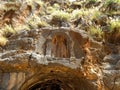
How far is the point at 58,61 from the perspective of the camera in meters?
7.43

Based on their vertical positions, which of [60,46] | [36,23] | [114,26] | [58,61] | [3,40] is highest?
[36,23]

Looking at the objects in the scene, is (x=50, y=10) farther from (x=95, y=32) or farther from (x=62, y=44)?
(x=62, y=44)

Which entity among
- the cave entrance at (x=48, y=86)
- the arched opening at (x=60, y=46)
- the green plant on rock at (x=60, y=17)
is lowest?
the cave entrance at (x=48, y=86)

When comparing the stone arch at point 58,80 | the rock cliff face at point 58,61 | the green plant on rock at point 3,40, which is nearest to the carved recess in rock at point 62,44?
the rock cliff face at point 58,61

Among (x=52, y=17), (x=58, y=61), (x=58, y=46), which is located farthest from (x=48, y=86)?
(x=52, y=17)

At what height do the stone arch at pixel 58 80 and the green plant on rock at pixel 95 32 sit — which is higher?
the green plant on rock at pixel 95 32

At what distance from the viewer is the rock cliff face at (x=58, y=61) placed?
292 inches

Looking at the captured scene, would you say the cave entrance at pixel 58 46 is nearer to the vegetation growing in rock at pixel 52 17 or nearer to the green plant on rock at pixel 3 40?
the vegetation growing in rock at pixel 52 17

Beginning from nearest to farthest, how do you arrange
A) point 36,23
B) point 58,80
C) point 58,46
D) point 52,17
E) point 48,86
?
point 58,46
point 58,80
point 48,86
point 36,23
point 52,17

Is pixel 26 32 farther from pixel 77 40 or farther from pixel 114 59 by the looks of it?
pixel 114 59

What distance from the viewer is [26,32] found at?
8406 millimetres

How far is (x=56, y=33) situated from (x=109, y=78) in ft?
6.61

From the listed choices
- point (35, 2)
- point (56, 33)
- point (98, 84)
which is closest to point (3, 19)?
point (35, 2)

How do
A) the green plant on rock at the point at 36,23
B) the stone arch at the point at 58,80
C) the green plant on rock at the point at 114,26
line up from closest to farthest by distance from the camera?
the stone arch at the point at 58,80
the green plant on rock at the point at 114,26
the green plant on rock at the point at 36,23
